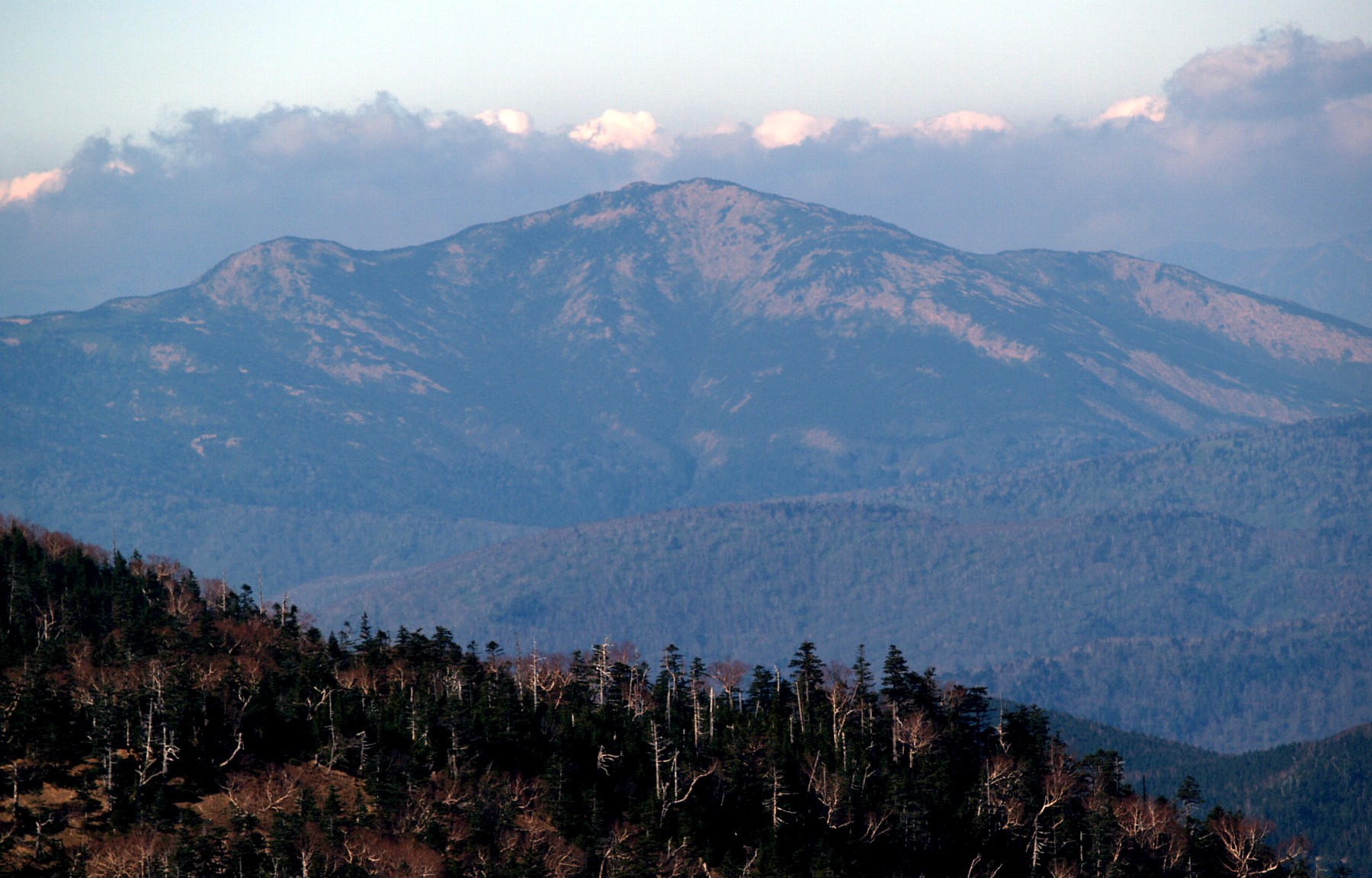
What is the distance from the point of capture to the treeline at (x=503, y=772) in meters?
123

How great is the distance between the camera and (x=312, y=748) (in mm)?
139250

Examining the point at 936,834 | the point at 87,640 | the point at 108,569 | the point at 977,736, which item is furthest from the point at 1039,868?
the point at 108,569

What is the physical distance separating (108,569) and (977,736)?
10533 cm

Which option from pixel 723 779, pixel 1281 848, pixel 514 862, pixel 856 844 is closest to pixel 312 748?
pixel 514 862

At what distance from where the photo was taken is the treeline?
4852 inches

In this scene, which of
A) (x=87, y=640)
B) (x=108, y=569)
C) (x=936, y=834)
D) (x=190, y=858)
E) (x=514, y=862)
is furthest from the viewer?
(x=108, y=569)

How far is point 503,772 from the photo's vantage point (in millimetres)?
140125

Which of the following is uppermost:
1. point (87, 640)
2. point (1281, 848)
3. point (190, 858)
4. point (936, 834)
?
point (87, 640)

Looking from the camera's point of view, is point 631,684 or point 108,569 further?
point 108,569

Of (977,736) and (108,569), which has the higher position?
(108,569)

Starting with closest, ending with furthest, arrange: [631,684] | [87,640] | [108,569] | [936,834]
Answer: [936,834], [87,640], [631,684], [108,569]

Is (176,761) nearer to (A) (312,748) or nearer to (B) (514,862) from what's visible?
(A) (312,748)

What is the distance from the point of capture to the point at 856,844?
13950cm

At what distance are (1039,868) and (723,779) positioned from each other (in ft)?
96.5
